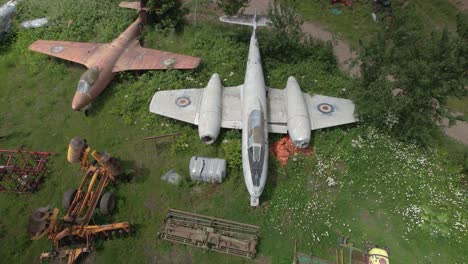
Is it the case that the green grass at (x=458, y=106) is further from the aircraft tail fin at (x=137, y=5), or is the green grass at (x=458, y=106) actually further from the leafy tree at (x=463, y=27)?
the aircraft tail fin at (x=137, y=5)

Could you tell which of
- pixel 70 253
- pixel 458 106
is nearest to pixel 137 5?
pixel 70 253

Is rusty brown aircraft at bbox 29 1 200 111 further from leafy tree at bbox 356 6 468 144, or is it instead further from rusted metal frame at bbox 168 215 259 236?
leafy tree at bbox 356 6 468 144

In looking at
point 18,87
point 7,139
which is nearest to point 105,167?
point 7,139

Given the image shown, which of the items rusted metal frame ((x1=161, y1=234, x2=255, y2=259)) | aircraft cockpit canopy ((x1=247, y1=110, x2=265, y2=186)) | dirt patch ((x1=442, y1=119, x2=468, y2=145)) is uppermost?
aircraft cockpit canopy ((x1=247, y1=110, x2=265, y2=186))

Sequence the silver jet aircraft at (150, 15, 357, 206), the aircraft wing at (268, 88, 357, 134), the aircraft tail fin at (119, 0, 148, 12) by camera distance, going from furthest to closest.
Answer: the aircraft tail fin at (119, 0, 148, 12) → the aircraft wing at (268, 88, 357, 134) → the silver jet aircraft at (150, 15, 357, 206)

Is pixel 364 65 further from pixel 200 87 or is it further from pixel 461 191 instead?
pixel 200 87

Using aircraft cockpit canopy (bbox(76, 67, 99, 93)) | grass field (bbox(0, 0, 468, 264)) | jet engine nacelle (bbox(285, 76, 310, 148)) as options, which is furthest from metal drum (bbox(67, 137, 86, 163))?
jet engine nacelle (bbox(285, 76, 310, 148))
